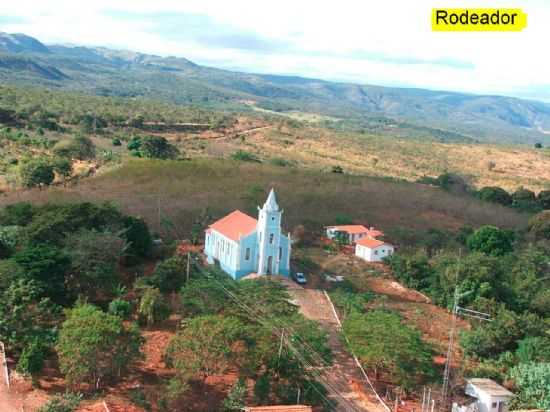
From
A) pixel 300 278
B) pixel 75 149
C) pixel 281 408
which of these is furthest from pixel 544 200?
pixel 281 408

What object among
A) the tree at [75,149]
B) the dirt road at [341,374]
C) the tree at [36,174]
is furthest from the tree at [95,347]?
the tree at [75,149]

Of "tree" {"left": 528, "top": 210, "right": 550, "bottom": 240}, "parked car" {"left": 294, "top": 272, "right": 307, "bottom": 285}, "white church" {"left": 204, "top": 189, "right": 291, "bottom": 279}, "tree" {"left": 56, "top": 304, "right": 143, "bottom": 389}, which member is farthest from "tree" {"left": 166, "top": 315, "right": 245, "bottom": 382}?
"tree" {"left": 528, "top": 210, "right": 550, "bottom": 240}

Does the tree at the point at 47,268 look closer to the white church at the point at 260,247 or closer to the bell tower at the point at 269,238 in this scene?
the white church at the point at 260,247

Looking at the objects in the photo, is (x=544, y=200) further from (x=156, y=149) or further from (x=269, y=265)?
(x=269, y=265)

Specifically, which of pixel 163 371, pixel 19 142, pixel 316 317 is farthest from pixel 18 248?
pixel 19 142

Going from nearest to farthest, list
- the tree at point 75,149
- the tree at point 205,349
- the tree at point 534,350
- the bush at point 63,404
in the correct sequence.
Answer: the bush at point 63,404 < the tree at point 205,349 < the tree at point 534,350 < the tree at point 75,149

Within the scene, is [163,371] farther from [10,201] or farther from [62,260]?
[10,201]

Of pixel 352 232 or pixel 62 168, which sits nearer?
pixel 352 232
